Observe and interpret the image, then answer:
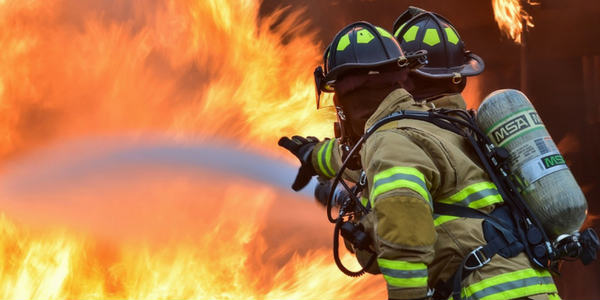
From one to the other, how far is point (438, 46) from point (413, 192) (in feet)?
5.97

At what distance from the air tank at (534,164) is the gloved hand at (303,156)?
114 cm

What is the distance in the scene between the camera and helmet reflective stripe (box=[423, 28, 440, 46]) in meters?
4.26

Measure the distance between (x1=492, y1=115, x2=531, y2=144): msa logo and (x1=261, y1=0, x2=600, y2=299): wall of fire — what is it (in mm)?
3978

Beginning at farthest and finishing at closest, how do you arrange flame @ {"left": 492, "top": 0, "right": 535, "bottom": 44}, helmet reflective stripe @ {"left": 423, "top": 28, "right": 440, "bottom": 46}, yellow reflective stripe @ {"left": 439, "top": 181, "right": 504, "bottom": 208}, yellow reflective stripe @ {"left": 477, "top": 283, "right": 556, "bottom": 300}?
flame @ {"left": 492, "top": 0, "right": 535, "bottom": 44}
helmet reflective stripe @ {"left": 423, "top": 28, "right": 440, "bottom": 46}
yellow reflective stripe @ {"left": 439, "top": 181, "right": 504, "bottom": 208}
yellow reflective stripe @ {"left": 477, "top": 283, "right": 556, "bottom": 300}

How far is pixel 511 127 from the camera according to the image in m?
3.08

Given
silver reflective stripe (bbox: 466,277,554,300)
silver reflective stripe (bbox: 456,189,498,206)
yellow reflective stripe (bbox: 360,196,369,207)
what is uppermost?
yellow reflective stripe (bbox: 360,196,369,207)

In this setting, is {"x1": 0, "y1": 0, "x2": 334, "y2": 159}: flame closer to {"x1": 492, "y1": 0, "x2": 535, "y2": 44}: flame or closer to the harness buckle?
{"x1": 492, "y1": 0, "x2": 535, "y2": 44}: flame

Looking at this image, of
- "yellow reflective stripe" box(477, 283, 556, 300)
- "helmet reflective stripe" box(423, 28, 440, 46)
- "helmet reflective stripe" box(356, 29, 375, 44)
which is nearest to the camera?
"yellow reflective stripe" box(477, 283, 556, 300)

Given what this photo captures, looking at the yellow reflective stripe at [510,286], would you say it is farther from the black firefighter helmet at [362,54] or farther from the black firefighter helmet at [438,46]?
the black firefighter helmet at [438,46]

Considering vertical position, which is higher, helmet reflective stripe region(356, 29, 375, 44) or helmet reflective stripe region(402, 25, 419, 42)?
helmet reflective stripe region(402, 25, 419, 42)

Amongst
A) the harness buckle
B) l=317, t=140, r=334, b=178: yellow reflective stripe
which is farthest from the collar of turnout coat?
l=317, t=140, r=334, b=178: yellow reflective stripe

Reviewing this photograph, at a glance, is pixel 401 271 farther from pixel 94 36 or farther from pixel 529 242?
pixel 94 36

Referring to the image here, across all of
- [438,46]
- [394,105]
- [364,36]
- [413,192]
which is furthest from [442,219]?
[438,46]

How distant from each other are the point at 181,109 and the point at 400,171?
12.6 ft
